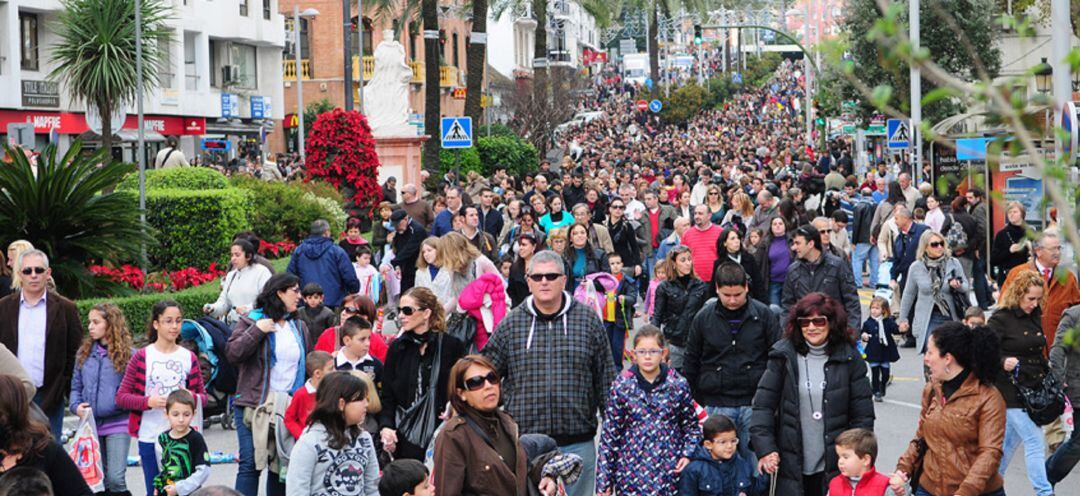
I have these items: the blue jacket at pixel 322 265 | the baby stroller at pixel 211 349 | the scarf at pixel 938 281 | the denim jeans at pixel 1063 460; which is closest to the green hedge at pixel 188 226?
the blue jacket at pixel 322 265

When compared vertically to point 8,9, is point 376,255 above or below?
below

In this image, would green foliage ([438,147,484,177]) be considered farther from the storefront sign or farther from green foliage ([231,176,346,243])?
green foliage ([231,176,346,243])

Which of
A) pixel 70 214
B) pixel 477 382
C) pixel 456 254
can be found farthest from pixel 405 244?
pixel 477 382

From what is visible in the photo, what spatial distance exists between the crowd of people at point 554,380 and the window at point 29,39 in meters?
28.9

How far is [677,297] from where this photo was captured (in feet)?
40.4

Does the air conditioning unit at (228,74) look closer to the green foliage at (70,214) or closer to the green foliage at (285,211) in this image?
the green foliage at (285,211)

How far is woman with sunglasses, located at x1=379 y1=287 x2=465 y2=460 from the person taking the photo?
884cm

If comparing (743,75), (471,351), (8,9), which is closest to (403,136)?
(8,9)

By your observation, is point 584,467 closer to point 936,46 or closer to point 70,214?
point 70,214

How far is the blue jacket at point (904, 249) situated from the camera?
60.7 feet

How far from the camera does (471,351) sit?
1128 cm

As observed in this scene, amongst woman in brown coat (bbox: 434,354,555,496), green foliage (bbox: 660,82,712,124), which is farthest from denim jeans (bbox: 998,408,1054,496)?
green foliage (bbox: 660,82,712,124)

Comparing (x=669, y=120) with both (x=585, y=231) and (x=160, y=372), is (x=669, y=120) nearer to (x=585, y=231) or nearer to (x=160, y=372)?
(x=585, y=231)

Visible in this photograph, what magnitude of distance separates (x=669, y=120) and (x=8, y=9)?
5115cm
